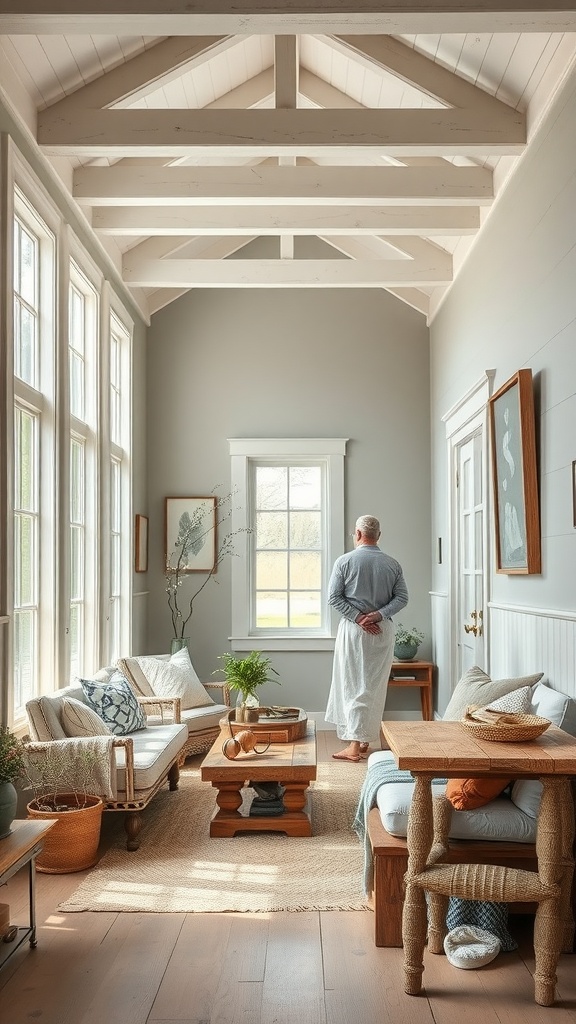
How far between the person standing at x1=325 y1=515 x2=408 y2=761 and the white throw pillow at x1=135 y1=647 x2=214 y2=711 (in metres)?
0.92

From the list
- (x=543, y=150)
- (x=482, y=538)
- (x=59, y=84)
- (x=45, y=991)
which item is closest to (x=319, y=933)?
(x=45, y=991)

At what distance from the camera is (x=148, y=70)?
474cm

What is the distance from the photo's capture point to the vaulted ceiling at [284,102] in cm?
342

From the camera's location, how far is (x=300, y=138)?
4516 millimetres

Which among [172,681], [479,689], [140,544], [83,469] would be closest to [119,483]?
[140,544]

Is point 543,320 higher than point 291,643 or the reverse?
higher

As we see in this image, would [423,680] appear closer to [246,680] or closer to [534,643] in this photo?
[246,680]

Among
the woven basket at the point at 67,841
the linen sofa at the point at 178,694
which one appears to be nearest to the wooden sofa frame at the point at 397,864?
the woven basket at the point at 67,841

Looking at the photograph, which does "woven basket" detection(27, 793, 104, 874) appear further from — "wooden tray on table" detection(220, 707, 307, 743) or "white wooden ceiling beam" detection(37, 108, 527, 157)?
"white wooden ceiling beam" detection(37, 108, 527, 157)

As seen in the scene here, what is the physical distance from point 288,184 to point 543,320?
1.80 meters

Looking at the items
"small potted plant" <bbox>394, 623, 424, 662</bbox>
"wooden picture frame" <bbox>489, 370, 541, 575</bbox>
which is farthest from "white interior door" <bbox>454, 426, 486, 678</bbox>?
"small potted plant" <bbox>394, 623, 424, 662</bbox>

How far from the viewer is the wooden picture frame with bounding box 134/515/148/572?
282 inches

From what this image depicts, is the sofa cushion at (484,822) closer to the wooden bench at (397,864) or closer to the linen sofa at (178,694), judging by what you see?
the wooden bench at (397,864)

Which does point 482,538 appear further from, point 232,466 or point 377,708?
point 232,466
